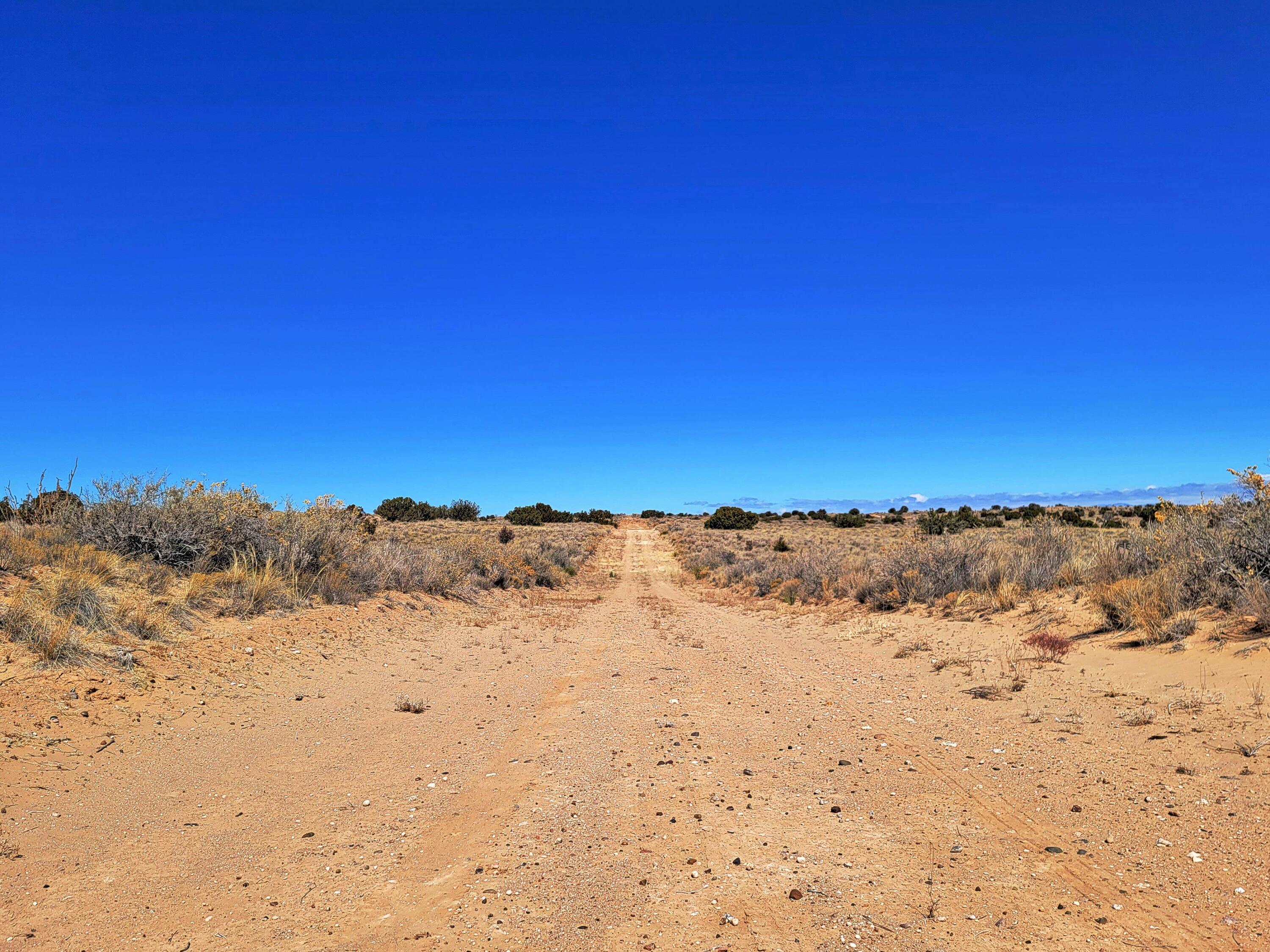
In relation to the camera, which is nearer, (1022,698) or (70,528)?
(1022,698)

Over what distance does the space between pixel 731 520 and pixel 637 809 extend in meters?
65.8

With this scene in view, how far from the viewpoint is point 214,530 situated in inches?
549

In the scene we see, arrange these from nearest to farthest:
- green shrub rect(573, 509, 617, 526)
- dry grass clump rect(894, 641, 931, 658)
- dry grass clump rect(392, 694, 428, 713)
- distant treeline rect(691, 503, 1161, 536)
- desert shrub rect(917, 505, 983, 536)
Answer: dry grass clump rect(392, 694, 428, 713)
dry grass clump rect(894, 641, 931, 658)
desert shrub rect(917, 505, 983, 536)
distant treeline rect(691, 503, 1161, 536)
green shrub rect(573, 509, 617, 526)

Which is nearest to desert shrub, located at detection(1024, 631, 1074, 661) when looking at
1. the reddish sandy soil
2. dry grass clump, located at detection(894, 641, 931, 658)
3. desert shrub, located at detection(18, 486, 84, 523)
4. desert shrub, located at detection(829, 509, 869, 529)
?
the reddish sandy soil

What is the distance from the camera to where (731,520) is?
232 ft

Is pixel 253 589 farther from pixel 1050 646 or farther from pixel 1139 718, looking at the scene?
pixel 1139 718

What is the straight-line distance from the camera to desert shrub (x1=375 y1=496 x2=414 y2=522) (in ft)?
197

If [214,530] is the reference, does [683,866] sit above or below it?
below

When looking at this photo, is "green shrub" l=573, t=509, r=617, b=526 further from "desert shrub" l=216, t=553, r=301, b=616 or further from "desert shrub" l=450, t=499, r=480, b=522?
"desert shrub" l=216, t=553, r=301, b=616

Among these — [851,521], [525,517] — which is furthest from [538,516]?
[851,521]

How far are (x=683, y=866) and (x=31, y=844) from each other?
4405mm

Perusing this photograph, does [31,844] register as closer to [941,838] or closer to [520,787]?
[520,787]

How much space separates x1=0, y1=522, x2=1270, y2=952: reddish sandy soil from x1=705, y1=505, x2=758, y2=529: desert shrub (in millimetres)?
57919

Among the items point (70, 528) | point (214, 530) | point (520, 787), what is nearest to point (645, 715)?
point (520, 787)
